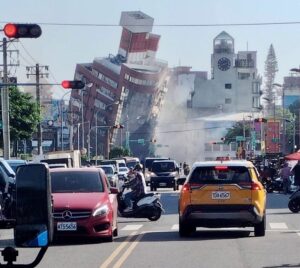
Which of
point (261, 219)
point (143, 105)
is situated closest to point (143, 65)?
point (143, 105)

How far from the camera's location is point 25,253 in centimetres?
1792

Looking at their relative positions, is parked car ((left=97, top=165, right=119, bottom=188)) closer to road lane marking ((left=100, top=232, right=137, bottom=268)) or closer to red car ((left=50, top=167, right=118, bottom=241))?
red car ((left=50, top=167, right=118, bottom=241))

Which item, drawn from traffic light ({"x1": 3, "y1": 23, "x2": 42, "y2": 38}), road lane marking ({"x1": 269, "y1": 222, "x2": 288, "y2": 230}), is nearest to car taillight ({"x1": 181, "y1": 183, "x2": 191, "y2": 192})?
road lane marking ({"x1": 269, "y1": 222, "x2": 288, "y2": 230})

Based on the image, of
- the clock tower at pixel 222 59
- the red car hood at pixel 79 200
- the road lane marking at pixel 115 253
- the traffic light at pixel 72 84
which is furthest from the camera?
the clock tower at pixel 222 59

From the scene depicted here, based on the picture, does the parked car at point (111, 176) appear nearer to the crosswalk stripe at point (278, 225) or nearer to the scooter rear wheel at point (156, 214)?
the scooter rear wheel at point (156, 214)

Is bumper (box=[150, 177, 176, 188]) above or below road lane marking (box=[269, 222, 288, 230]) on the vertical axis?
below

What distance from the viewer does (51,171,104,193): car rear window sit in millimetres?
22016

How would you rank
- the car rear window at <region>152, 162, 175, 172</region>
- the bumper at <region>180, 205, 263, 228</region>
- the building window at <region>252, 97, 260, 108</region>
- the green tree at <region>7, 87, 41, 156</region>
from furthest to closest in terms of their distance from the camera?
1. the building window at <region>252, 97, 260, 108</region>
2. the green tree at <region>7, 87, 41, 156</region>
3. the car rear window at <region>152, 162, 175, 172</region>
4. the bumper at <region>180, 205, 263, 228</region>

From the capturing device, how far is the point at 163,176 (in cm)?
6344

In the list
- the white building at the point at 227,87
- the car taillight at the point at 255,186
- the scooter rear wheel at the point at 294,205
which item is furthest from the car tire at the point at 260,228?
the white building at the point at 227,87

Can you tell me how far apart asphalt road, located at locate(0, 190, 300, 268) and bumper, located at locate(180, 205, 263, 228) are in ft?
1.08

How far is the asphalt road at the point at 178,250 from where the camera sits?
55.2 ft

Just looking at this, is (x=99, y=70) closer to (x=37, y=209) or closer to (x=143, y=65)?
(x=143, y=65)

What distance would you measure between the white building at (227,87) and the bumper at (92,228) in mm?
164821
